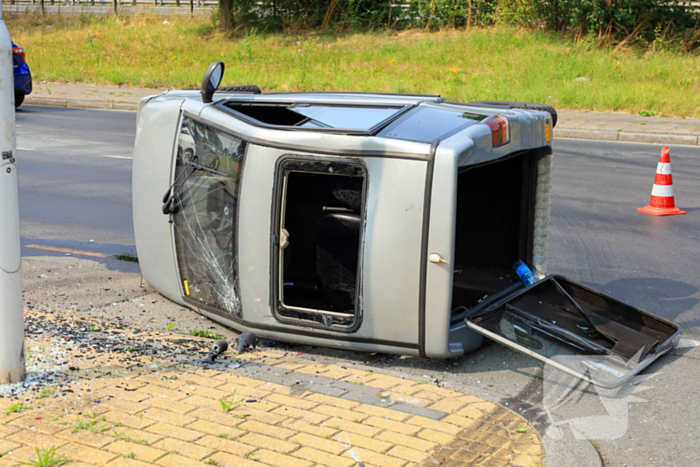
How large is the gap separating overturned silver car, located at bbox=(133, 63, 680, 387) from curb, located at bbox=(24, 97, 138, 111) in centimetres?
1448

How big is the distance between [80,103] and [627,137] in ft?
47.3

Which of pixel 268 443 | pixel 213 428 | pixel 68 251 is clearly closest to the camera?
pixel 268 443

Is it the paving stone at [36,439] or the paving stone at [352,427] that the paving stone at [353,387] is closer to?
the paving stone at [352,427]

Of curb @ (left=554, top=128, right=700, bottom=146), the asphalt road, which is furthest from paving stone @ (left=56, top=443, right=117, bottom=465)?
curb @ (left=554, top=128, right=700, bottom=146)

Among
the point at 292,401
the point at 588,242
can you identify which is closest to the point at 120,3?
the point at 588,242

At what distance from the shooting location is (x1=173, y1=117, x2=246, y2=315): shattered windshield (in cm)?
455

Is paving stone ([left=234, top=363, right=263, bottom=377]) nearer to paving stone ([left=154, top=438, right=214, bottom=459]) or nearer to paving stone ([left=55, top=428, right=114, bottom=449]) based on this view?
paving stone ([left=154, top=438, right=214, bottom=459])

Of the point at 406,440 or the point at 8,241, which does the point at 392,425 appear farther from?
the point at 8,241

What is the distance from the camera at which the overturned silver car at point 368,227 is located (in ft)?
13.2

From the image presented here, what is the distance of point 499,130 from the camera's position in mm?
4324

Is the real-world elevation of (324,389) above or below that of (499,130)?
below

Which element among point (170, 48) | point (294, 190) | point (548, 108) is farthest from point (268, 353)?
point (170, 48)

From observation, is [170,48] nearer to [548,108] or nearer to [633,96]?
[633,96]

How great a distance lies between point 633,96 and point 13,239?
1642 centimetres
